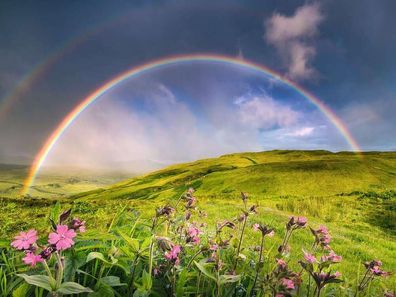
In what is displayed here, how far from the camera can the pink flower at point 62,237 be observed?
167 cm

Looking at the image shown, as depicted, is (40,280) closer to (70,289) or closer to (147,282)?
(70,289)

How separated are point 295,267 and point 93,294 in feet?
12.7

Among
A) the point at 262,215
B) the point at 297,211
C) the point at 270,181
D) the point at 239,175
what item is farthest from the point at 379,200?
the point at 239,175

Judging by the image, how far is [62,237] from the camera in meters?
1.73

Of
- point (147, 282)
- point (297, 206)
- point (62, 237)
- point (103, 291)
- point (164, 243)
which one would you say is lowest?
point (297, 206)

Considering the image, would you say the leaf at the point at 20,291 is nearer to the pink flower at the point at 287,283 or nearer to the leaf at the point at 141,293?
the leaf at the point at 141,293

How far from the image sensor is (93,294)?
2.45m

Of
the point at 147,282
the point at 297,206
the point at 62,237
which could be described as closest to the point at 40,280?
the point at 62,237

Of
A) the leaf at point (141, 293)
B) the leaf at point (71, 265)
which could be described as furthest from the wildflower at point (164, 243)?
the leaf at point (71, 265)

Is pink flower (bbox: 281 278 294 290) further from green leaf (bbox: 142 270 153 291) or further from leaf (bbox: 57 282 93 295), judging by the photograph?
leaf (bbox: 57 282 93 295)

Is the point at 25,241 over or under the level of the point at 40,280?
over

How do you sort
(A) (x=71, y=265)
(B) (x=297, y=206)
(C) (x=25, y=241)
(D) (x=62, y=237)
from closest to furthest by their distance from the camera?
(D) (x=62, y=237) → (C) (x=25, y=241) → (A) (x=71, y=265) → (B) (x=297, y=206)

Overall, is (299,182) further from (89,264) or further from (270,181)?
(89,264)

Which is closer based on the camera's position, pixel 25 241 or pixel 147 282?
pixel 25 241
